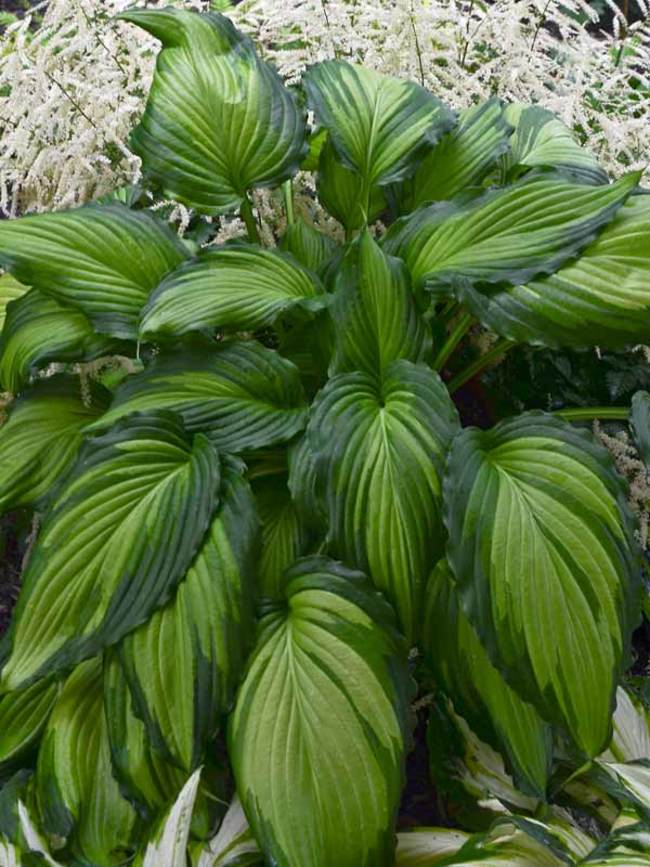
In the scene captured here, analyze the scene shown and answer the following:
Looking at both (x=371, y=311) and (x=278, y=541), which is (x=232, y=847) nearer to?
(x=278, y=541)

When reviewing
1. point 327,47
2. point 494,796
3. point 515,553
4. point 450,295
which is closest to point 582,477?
point 515,553

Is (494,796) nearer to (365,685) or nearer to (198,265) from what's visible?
(365,685)

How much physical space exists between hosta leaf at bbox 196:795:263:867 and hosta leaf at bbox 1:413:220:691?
0.30 meters

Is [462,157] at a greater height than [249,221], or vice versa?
[462,157]

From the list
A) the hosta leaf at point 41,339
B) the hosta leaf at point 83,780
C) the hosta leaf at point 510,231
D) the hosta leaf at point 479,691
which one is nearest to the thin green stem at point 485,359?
the hosta leaf at point 510,231

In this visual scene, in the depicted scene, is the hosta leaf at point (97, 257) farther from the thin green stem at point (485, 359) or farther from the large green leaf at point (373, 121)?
the thin green stem at point (485, 359)

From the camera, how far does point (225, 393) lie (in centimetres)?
121

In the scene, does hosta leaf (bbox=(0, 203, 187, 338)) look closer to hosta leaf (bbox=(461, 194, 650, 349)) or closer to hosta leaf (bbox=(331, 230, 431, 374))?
hosta leaf (bbox=(331, 230, 431, 374))

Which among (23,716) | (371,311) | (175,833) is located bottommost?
(23,716)

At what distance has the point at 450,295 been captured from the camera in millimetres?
1188

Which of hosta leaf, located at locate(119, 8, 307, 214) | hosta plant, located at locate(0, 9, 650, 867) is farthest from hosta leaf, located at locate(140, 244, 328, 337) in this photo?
hosta leaf, located at locate(119, 8, 307, 214)

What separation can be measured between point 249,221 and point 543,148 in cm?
51

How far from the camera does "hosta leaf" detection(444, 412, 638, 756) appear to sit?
3.15ft

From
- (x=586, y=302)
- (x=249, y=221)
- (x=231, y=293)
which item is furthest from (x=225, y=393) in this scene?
(x=586, y=302)
